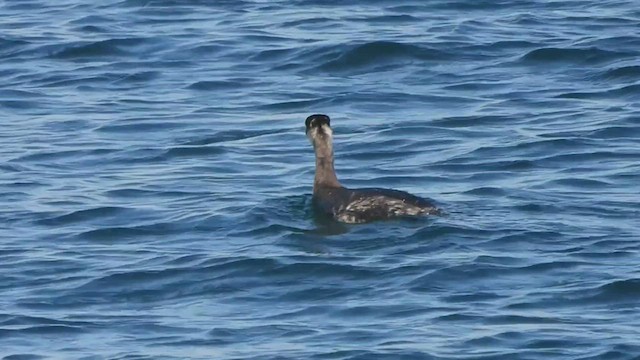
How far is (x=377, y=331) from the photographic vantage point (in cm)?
1306

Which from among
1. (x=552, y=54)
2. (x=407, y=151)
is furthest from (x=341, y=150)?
(x=552, y=54)

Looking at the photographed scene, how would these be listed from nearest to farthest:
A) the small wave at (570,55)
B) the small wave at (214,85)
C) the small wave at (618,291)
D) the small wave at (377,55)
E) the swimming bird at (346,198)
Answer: the small wave at (618,291) → the swimming bird at (346,198) → the small wave at (214,85) → the small wave at (570,55) → the small wave at (377,55)

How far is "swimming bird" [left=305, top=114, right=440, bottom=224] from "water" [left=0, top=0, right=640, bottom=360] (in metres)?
0.14

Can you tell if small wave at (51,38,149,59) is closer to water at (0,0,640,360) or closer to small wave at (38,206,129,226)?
water at (0,0,640,360)

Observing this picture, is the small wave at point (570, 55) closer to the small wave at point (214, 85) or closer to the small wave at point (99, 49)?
the small wave at point (214, 85)

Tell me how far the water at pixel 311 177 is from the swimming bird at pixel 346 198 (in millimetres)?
140

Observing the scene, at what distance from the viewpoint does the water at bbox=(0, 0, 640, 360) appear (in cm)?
1333

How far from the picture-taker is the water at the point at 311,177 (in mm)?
13328

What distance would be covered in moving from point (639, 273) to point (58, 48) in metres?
13.1

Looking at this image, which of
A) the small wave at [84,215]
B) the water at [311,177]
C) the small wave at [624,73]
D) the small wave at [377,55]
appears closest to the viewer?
the water at [311,177]

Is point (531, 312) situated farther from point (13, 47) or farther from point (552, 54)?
point (13, 47)

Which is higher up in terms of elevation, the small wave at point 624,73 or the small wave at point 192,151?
the small wave at point 192,151

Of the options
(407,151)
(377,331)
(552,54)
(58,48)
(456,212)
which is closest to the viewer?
(377,331)

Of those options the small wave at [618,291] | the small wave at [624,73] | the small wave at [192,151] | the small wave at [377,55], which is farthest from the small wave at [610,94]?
the small wave at [618,291]
